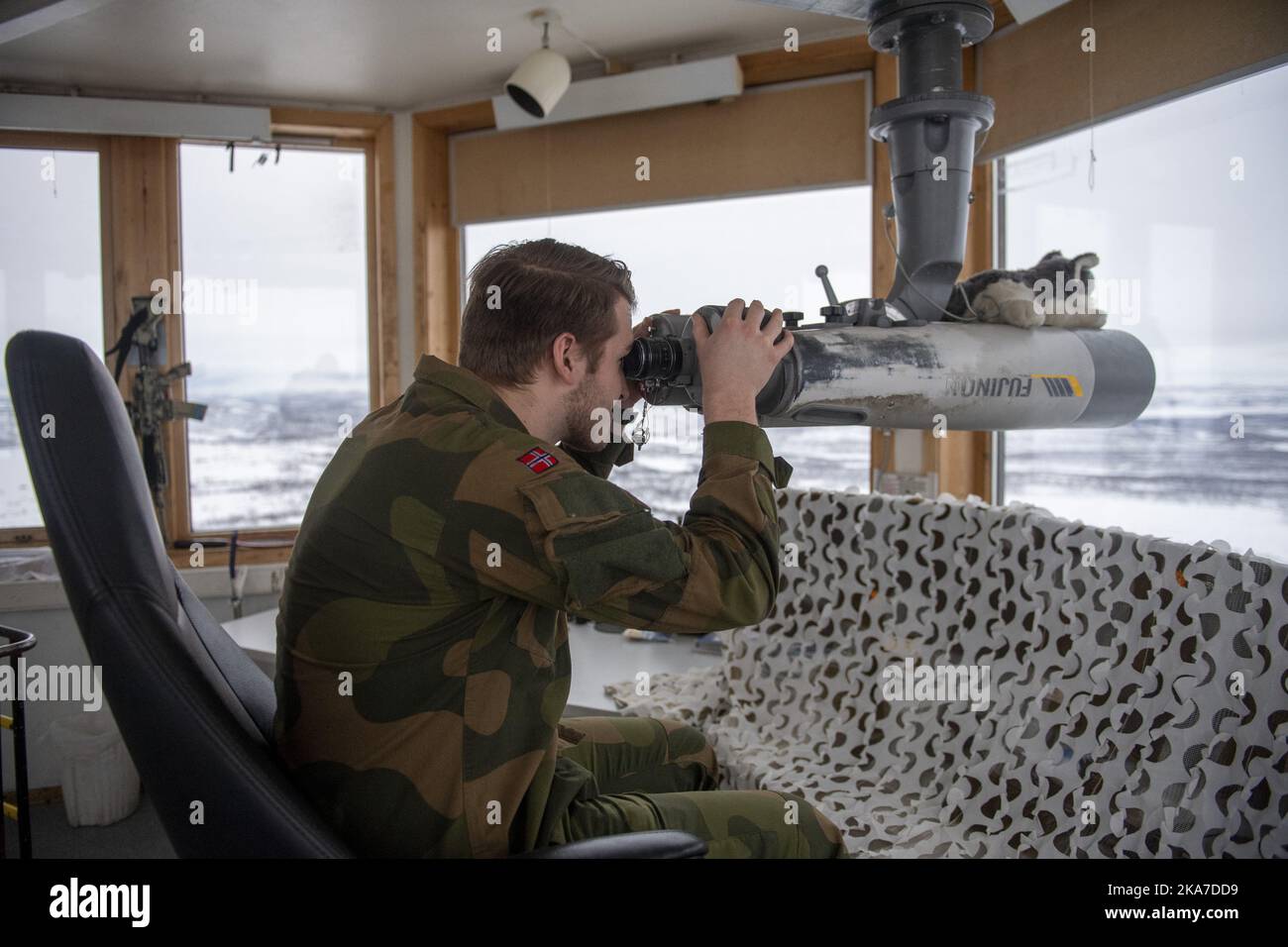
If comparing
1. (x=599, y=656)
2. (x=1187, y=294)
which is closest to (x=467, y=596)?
(x=599, y=656)

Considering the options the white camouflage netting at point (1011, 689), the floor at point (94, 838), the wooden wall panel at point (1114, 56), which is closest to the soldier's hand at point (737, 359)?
the white camouflage netting at point (1011, 689)

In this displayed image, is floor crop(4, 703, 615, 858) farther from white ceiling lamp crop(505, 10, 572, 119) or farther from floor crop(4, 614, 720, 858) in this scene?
white ceiling lamp crop(505, 10, 572, 119)

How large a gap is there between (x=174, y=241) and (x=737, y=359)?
10.1ft

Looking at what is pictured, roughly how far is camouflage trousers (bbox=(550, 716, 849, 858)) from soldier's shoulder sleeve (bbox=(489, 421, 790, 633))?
0.33 m

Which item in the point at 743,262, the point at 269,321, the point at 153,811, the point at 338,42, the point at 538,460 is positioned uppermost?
the point at 338,42

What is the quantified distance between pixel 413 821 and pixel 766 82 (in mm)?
2688

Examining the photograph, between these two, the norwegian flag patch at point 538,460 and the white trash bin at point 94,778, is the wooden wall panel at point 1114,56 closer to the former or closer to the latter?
the norwegian flag patch at point 538,460

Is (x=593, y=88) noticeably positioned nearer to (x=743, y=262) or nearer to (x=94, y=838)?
(x=743, y=262)

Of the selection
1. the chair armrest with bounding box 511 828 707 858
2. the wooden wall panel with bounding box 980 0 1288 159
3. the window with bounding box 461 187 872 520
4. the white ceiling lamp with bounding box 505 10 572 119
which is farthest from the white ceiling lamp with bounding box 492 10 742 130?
the chair armrest with bounding box 511 828 707 858

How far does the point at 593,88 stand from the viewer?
10.2 feet

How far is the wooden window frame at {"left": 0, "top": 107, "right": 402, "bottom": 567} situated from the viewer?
11.4 feet

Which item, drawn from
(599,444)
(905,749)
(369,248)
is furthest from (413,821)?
(369,248)

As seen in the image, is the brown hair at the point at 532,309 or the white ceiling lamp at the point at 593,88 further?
the white ceiling lamp at the point at 593,88

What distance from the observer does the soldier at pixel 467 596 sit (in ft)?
3.44
